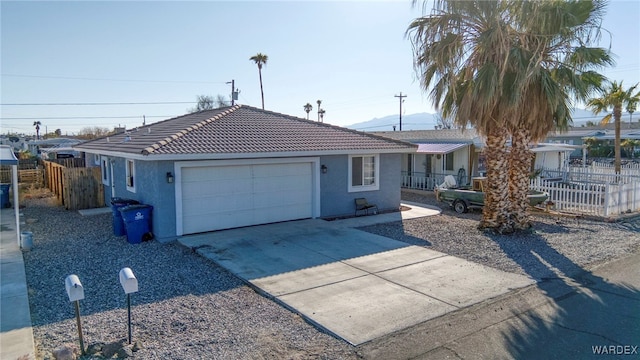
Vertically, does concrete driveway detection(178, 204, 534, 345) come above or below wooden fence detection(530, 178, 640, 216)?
below

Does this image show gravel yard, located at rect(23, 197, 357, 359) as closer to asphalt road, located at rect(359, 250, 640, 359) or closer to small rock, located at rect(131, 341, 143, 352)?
small rock, located at rect(131, 341, 143, 352)

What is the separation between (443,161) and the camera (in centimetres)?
2259

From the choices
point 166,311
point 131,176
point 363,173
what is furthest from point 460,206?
point 166,311

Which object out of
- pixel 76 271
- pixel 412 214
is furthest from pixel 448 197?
pixel 76 271

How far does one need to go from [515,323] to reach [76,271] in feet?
27.3

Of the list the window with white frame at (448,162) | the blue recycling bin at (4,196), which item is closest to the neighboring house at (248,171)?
the blue recycling bin at (4,196)

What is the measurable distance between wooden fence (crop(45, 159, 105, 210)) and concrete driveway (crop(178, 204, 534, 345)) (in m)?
7.93

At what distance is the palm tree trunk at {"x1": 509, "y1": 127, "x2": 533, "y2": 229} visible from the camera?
12312 millimetres

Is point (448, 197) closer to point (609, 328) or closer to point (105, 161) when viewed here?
point (609, 328)

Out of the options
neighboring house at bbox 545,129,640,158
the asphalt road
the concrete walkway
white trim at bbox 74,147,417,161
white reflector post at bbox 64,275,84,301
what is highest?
neighboring house at bbox 545,129,640,158

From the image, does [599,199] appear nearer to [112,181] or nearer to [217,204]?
[217,204]

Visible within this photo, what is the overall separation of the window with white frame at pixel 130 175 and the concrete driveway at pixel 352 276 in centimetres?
337

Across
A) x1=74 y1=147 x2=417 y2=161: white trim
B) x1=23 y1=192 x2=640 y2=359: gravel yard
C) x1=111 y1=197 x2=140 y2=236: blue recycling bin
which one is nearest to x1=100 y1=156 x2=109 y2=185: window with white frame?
x1=74 y1=147 x2=417 y2=161: white trim

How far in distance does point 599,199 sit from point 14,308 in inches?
644
